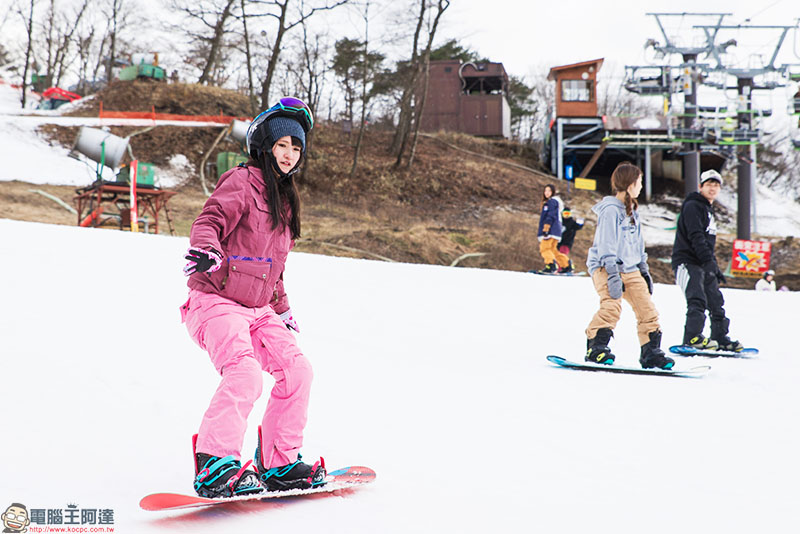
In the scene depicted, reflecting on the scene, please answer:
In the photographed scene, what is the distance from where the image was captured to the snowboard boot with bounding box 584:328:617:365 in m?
5.61

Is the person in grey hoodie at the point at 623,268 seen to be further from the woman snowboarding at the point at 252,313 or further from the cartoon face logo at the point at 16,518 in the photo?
the cartoon face logo at the point at 16,518

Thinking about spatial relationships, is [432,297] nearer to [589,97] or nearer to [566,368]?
[566,368]

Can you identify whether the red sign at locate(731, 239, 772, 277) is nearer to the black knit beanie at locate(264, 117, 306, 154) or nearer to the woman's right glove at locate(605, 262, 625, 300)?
the woman's right glove at locate(605, 262, 625, 300)

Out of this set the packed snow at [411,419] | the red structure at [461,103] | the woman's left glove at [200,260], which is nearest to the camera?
the woman's left glove at [200,260]

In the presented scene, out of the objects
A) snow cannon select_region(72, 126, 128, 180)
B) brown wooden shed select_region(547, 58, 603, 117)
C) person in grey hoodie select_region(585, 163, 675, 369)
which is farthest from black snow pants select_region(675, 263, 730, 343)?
brown wooden shed select_region(547, 58, 603, 117)

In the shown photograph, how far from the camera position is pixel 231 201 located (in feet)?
8.83

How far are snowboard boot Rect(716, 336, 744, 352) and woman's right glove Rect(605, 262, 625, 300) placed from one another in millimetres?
1707

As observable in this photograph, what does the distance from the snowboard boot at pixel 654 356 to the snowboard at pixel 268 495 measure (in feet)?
11.2

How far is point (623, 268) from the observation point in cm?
546

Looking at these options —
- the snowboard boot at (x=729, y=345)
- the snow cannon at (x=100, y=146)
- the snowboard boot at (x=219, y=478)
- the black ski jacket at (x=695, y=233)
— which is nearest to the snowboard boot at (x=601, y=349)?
the black ski jacket at (x=695, y=233)

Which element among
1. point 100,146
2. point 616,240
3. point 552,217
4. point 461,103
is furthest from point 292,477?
point 461,103

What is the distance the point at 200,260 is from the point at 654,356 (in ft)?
13.8

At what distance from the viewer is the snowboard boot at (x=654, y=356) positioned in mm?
5516

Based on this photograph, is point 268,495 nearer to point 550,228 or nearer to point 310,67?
point 550,228
